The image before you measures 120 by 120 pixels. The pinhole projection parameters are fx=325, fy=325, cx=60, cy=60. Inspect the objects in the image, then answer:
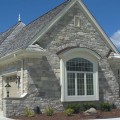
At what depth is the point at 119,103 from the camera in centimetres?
2230

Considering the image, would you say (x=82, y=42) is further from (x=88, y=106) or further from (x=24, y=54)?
(x=24, y=54)

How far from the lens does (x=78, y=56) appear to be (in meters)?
20.6

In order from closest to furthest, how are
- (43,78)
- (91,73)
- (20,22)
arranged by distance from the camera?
(43,78) → (91,73) → (20,22)

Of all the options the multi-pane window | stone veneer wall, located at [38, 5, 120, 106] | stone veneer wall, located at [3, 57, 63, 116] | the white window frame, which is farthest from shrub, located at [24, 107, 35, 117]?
stone veneer wall, located at [38, 5, 120, 106]

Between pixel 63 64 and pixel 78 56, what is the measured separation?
1.22m

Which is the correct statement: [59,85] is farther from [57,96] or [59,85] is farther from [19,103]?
[19,103]

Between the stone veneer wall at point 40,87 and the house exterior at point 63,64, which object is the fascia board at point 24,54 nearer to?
the house exterior at point 63,64

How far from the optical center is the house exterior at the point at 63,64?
1928 centimetres

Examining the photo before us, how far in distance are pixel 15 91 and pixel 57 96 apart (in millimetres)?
3464

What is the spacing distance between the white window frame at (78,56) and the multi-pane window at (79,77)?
21 centimetres

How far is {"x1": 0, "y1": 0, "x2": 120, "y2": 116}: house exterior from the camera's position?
19281 millimetres

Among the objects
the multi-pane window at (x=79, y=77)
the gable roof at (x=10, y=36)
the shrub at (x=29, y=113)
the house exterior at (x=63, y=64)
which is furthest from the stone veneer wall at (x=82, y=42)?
the gable roof at (x=10, y=36)

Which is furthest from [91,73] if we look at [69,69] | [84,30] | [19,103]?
[19,103]

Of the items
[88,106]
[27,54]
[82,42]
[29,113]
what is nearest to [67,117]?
[29,113]
